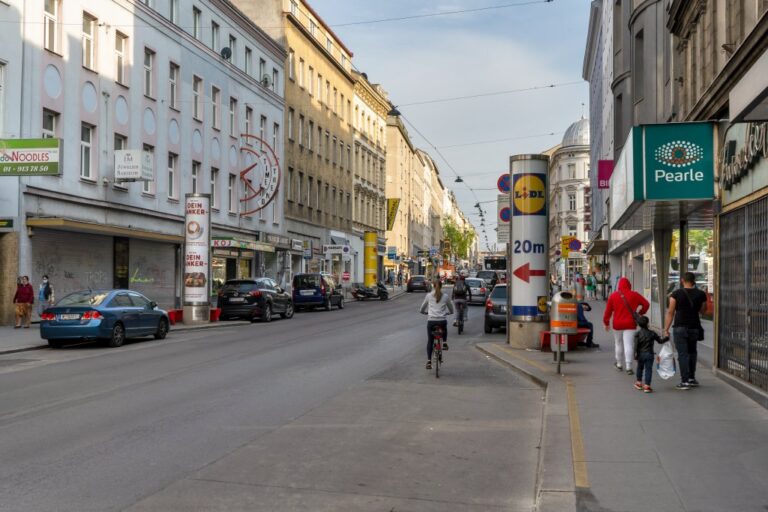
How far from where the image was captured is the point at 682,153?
12.9m

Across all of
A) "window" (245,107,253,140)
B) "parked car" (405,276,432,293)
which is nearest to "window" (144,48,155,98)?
"window" (245,107,253,140)

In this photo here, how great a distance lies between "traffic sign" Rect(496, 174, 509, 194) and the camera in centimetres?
2116

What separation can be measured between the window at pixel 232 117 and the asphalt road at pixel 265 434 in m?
25.4

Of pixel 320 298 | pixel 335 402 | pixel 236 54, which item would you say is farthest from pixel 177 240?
pixel 335 402

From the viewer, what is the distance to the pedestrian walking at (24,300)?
2306 cm

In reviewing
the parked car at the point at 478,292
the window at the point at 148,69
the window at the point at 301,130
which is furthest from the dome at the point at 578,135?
the window at the point at 148,69

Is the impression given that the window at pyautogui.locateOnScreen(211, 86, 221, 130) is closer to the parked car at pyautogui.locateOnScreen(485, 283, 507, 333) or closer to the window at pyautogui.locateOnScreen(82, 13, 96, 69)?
the window at pyautogui.locateOnScreen(82, 13, 96, 69)

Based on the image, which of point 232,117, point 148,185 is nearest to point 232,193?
point 232,117

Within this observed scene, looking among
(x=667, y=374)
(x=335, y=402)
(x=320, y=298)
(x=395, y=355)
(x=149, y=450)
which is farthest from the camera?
(x=320, y=298)

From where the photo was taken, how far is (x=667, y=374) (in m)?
11.6

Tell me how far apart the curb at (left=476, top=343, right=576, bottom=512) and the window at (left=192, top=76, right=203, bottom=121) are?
87.0 ft

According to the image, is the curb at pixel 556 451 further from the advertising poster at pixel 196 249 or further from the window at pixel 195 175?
the window at pixel 195 175

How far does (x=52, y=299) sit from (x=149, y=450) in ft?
60.4

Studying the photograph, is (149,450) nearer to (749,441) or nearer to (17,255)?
(749,441)
